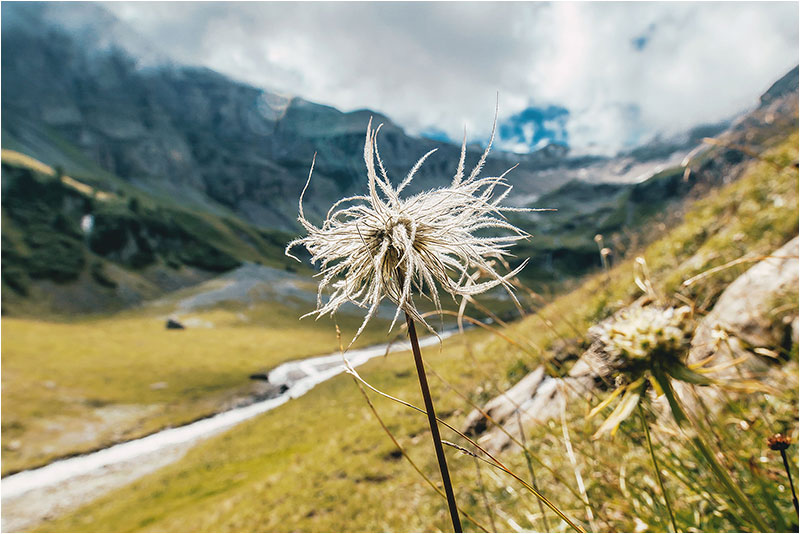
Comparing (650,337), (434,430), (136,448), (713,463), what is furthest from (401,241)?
→ (136,448)

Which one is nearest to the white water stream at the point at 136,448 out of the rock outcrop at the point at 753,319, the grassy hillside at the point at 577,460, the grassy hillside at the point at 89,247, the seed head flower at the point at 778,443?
the grassy hillside at the point at 577,460

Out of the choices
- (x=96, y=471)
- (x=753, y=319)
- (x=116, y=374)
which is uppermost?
(x=116, y=374)

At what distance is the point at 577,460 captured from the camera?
4105mm

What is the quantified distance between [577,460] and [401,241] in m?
3.80

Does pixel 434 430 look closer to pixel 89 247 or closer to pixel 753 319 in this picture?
pixel 753 319

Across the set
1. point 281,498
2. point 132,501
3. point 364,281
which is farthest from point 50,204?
point 364,281

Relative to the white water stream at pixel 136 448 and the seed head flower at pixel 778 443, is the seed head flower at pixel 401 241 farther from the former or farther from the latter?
the white water stream at pixel 136 448

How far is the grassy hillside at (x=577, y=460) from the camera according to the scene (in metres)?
2.72

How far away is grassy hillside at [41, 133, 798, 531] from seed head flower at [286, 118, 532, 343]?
3.00 feet

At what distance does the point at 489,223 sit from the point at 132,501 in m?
27.9

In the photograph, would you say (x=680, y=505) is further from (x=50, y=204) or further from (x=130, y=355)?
(x=50, y=204)

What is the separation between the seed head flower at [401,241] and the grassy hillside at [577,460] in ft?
3.00

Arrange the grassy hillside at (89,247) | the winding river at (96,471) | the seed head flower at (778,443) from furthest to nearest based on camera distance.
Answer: the grassy hillside at (89,247) → the winding river at (96,471) → the seed head flower at (778,443)

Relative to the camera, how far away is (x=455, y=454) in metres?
7.23
